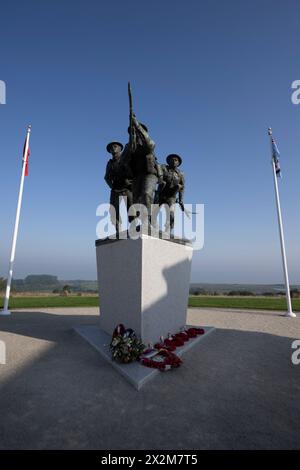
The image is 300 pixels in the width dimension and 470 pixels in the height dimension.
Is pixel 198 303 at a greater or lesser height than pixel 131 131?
lesser

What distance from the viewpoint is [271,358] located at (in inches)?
252

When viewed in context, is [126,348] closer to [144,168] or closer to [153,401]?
[153,401]

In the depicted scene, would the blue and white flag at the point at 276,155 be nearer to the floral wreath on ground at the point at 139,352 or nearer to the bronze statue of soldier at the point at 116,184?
the bronze statue of soldier at the point at 116,184

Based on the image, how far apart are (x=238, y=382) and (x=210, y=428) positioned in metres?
1.73

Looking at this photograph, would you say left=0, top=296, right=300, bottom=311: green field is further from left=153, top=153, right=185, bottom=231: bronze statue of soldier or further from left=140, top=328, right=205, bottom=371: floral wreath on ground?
left=140, top=328, right=205, bottom=371: floral wreath on ground

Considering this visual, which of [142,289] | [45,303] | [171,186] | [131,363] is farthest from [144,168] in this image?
[45,303]

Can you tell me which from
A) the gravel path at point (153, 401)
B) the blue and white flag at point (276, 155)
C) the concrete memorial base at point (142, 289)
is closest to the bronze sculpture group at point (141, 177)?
the concrete memorial base at point (142, 289)

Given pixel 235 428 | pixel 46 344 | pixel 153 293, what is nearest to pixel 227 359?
pixel 153 293

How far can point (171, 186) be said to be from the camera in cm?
934

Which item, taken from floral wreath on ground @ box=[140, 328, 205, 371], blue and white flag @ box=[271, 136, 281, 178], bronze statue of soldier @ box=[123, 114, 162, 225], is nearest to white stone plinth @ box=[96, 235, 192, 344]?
floral wreath on ground @ box=[140, 328, 205, 371]

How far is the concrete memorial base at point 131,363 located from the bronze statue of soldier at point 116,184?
10.4 ft

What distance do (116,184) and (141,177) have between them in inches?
48.7

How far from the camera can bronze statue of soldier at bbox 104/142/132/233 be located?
342 inches
